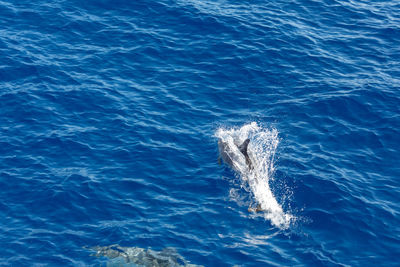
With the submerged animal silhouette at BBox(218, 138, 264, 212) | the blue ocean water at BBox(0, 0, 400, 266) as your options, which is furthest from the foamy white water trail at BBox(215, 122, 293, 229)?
the blue ocean water at BBox(0, 0, 400, 266)

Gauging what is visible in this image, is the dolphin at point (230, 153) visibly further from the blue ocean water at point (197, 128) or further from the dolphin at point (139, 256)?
the dolphin at point (139, 256)

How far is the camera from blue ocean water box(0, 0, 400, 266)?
95.6 ft

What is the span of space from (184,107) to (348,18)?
62.3ft

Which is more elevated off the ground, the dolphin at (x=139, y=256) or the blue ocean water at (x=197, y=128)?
the blue ocean water at (x=197, y=128)

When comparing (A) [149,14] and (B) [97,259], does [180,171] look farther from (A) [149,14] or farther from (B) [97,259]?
(A) [149,14]

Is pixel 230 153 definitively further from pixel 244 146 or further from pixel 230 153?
pixel 244 146

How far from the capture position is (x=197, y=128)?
3669 cm

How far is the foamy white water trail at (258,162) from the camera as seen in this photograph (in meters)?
31.0

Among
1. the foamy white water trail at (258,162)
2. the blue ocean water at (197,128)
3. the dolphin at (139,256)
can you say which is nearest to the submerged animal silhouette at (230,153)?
the foamy white water trail at (258,162)

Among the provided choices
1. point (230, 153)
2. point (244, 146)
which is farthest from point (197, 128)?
point (244, 146)

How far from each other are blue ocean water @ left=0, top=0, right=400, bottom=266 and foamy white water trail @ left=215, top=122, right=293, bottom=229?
5.0 inches

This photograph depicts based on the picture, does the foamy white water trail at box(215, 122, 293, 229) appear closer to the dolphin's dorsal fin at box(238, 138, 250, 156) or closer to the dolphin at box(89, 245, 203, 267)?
the dolphin's dorsal fin at box(238, 138, 250, 156)

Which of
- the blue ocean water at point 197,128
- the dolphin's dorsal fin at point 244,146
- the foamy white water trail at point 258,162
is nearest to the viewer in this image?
the blue ocean water at point 197,128

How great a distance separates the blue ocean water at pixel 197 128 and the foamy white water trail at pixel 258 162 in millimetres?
127
